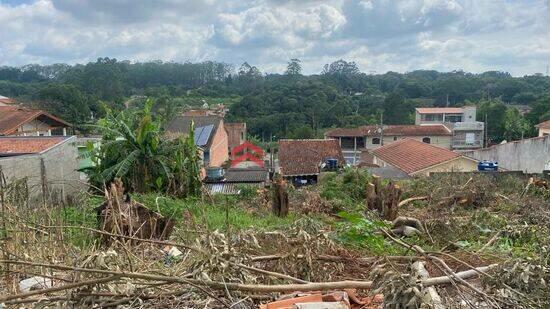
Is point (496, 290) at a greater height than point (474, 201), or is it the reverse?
point (496, 290)

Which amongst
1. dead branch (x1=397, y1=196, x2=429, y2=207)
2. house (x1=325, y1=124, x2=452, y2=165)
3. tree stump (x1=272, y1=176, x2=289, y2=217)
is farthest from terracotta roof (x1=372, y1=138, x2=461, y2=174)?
house (x1=325, y1=124, x2=452, y2=165)

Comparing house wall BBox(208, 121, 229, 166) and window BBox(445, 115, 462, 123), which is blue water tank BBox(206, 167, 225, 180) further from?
window BBox(445, 115, 462, 123)

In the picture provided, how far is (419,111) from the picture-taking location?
144 feet

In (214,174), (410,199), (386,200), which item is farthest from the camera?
(214,174)

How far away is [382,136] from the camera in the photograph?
34250mm

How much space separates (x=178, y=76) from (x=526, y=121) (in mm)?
64151

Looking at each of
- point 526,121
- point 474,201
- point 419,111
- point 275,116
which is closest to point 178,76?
point 275,116

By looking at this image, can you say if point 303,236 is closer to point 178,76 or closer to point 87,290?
point 87,290

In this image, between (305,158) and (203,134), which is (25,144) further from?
Result: (305,158)


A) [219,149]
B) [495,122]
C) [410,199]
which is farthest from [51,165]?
[495,122]

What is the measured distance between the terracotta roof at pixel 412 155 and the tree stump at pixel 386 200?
24.3 feet

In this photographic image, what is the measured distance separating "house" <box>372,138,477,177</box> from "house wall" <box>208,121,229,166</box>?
31.5ft

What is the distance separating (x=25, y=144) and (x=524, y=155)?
17.5 meters

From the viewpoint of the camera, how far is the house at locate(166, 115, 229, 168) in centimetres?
2445
